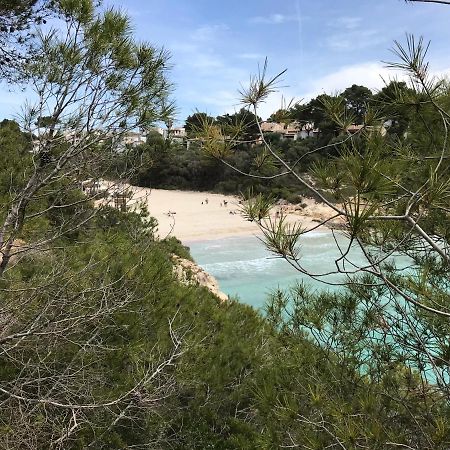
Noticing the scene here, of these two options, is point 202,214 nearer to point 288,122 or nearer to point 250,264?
point 250,264

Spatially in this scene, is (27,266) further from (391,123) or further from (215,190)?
(215,190)

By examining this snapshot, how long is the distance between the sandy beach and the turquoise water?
1130 mm

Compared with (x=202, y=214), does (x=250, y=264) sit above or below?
below

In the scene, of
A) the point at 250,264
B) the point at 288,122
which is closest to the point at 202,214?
the point at 250,264

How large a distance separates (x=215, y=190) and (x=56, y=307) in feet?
113

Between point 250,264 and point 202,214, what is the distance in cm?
1135

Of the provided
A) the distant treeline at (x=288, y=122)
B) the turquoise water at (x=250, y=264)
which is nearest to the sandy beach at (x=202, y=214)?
the turquoise water at (x=250, y=264)

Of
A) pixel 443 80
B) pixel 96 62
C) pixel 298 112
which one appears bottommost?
pixel 298 112

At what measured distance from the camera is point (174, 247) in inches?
354

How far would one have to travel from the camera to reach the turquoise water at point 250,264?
48.6 ft

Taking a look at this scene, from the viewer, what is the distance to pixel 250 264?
18.7 metres

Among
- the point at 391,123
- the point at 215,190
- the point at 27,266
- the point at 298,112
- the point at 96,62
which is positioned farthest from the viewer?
the point at 215,190

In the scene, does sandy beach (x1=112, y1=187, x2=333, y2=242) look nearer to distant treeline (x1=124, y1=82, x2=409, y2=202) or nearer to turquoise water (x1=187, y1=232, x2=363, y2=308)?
turquoise water (x1=187, y1=232, x2=363, y2=308)

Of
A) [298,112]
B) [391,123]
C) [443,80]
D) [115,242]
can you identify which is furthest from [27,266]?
[443,80]
